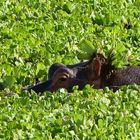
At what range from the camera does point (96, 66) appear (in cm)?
597

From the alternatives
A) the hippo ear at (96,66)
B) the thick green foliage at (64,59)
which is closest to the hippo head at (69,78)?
the hippo ear at (96,66)

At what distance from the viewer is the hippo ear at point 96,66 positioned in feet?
→ 19.5

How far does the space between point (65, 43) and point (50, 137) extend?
397cm

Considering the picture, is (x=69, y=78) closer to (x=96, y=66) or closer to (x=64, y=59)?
(x=96, y=66)

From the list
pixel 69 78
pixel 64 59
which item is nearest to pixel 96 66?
pixel 69 78

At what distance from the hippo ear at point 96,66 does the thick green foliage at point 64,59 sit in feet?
0.44

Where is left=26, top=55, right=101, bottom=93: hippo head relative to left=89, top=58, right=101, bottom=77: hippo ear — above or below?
below

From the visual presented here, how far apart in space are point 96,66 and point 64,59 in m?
1.84

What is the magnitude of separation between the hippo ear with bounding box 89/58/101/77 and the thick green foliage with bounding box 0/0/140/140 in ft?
0.44

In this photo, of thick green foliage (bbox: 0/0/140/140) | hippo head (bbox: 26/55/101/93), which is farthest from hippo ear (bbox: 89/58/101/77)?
thick green foliage (bbox: 0/0/140/140)

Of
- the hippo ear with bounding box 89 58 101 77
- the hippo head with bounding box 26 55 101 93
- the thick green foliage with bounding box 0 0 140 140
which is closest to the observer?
the thick green foliage with bounding box 0 0 140 140

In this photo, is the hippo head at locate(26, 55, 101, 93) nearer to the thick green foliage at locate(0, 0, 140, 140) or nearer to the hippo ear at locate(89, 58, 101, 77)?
the hippo ear at locate(89, 58, 101, 77)

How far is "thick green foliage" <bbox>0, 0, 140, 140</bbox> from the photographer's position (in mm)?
4711

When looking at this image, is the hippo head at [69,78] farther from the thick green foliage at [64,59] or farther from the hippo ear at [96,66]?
the thick green foliage at [64,59]
